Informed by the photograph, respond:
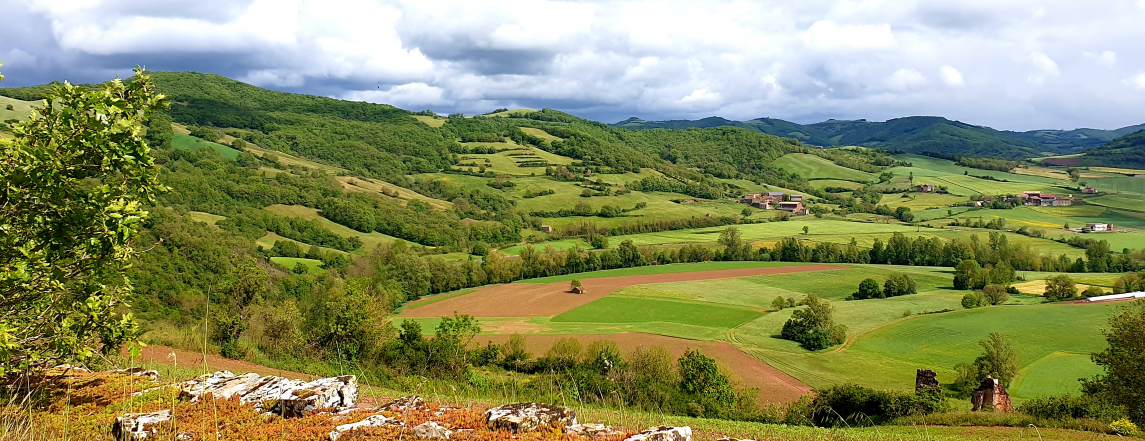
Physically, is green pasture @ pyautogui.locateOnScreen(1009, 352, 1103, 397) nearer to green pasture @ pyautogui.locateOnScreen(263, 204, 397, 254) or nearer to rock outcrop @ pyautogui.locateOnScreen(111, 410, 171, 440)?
rock outcrop @ pyautogui.locateOnScreen(111, 410, 171, 440)

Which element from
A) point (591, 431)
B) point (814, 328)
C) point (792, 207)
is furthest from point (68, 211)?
point (792, 207)

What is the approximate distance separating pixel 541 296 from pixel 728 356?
36742 mm

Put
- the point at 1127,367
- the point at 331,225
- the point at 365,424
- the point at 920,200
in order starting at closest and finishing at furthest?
the point at 365,424
the point at 1127,367
the point at 331,225
the point at 920,200

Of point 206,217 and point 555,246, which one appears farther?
point 555,246

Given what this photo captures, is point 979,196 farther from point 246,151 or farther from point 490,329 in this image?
point 246,151

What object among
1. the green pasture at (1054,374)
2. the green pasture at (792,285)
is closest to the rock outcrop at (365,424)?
the green pasture at (1054,374)

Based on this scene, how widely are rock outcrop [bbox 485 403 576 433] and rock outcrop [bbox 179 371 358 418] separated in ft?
12.1

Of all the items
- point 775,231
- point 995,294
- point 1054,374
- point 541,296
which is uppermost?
point 775,231

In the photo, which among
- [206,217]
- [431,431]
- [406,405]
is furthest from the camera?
[206,217]

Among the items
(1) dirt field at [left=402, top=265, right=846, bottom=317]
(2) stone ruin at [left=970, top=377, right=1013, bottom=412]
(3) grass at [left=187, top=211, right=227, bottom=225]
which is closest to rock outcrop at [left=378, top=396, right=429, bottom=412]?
(2) stone ruin at [left=970, top=377, right=1013, bottom=412]

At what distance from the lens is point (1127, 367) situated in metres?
29.3

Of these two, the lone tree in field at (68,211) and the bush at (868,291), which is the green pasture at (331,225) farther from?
the lone tree in field at (68,211)

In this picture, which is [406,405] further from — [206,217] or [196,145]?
Result: [196,145]

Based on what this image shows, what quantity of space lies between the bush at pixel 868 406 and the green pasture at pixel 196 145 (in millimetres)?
154780
